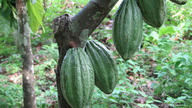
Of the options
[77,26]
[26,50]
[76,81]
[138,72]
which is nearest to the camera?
[76,81]

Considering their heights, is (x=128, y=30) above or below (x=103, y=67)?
→ above

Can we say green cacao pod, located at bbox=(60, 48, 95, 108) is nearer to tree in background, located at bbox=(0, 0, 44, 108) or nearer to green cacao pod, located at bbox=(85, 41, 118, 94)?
green cacao pod, located at bbox=(85, 41, 118, 94)

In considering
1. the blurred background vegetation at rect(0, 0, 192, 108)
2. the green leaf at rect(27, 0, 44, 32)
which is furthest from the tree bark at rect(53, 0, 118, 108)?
the blurred background vegetation at rect(0, 0, 192, 108)

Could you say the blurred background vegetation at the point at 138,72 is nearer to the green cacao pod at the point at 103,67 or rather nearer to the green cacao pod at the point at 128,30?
the green cacao pod at the point at 103,67

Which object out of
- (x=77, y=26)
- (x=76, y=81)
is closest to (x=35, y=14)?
(x=77, y=26)

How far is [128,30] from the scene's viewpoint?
0.86 metres

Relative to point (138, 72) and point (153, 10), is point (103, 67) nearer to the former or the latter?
point (153, 10)

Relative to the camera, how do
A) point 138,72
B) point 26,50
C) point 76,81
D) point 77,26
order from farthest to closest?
1. point 138,72
2. point 26,50
3. point 77,26
4. point 76,81

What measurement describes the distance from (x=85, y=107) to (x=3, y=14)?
1.78 meters

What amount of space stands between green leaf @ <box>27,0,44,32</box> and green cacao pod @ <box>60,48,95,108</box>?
1.29 m

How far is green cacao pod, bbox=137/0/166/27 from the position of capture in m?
0.84

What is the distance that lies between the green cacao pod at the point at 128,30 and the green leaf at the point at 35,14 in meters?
1.29

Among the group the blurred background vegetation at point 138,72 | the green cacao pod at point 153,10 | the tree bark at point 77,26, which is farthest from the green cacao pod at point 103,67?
the blurred background vegetation at point 138,72

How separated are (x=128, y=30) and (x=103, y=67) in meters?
0.22
